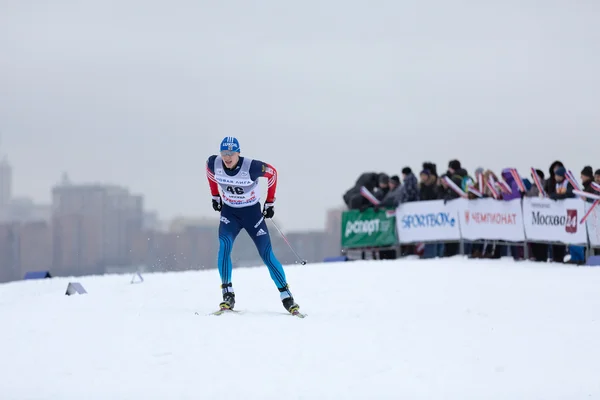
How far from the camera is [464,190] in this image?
22.0 meters

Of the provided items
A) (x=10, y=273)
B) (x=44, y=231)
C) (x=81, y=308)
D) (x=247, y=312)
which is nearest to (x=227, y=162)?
(x=247, y=312)

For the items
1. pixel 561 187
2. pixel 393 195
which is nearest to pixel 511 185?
pixel 561 187

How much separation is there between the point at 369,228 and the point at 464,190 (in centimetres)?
291

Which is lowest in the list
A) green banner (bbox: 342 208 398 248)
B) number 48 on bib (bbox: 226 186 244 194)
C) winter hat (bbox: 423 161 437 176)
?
green banner (bbox: 342 208 398 248)

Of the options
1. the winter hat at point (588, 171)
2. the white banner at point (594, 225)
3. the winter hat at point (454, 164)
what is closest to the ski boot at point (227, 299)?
the white banner at point (594, 225)

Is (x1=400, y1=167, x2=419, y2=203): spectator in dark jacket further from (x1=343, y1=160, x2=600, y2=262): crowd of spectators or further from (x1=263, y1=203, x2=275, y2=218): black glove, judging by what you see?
(x1=263, y1=203, x2=275, y2=218): black glove

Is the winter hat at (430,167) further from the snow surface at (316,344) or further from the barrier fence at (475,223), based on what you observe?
the snow surface at (316,344)

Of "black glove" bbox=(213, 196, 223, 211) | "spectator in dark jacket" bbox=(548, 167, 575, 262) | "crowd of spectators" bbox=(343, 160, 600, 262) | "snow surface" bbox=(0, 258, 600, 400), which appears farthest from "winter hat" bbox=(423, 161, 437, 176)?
"black glove" bbox=(213, 196, 223, 211)

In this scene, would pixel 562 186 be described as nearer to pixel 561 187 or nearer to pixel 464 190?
pixel 561 187

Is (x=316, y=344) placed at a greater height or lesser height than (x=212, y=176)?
lesser

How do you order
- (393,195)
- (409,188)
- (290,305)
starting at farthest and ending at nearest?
(393,195) → (409,188) → (290,305)

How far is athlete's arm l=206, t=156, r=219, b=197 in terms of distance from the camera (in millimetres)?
12049

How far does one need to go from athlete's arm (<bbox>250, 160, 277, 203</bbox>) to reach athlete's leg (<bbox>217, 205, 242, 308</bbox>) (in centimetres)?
48

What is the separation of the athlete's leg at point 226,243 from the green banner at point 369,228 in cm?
1159
